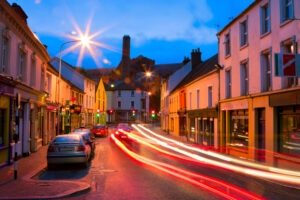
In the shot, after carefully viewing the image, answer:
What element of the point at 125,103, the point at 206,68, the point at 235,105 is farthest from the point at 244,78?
the point at 125,103

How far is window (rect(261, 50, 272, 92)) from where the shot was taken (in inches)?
576

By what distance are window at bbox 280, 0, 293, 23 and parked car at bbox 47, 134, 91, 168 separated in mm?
10657

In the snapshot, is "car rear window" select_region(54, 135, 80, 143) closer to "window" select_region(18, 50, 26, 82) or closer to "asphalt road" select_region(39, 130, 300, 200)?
"asphalt road" select_region(39, 130, 300, 200)

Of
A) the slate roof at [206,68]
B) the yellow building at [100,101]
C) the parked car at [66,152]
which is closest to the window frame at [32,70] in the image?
the parked car at [66,152]

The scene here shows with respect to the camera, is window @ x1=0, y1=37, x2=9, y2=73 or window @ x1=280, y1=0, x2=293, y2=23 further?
window @ x1=280, y1=0, x2=293, y2=23

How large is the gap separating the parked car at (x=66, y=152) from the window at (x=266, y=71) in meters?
9.55

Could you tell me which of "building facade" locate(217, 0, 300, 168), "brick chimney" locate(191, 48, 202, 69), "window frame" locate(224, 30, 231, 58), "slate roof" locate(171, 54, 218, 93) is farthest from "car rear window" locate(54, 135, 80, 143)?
"brick chimney" locate(191, 48, 202, 69)

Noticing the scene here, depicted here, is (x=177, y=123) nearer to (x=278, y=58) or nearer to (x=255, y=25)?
(x=255, y=25)

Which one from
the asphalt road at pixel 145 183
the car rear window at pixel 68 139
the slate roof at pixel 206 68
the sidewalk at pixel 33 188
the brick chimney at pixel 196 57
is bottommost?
the asphalt road at pixel 145 183

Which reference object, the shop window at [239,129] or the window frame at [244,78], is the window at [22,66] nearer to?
the window frame at [244,78]

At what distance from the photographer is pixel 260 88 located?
14961 millimetres

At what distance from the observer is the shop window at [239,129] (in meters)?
17.0

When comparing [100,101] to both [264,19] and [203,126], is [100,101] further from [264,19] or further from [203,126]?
[264,19]

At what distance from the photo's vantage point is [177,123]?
1467 inches
